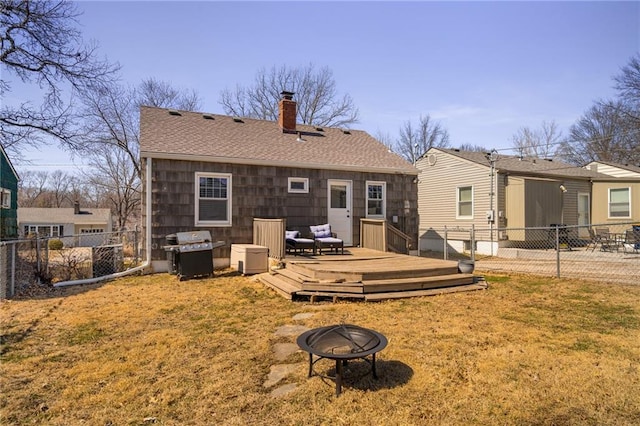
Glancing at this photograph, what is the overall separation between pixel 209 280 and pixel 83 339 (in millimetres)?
4251

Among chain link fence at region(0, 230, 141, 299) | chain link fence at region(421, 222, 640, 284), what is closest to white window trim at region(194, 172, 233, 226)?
chain link fence at region(0, 230, 141, 299)

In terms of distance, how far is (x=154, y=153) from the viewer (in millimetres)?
9555

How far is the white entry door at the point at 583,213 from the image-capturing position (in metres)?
17.6

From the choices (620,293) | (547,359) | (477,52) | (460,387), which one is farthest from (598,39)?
Answer: (460,387)

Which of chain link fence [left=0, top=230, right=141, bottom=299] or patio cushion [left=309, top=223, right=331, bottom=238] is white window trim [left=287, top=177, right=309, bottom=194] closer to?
patio cushion [left=309, top=223, right=331, bottom=238]

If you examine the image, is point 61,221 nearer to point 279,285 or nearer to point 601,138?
point 279,285

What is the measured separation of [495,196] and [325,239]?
8.91 metres

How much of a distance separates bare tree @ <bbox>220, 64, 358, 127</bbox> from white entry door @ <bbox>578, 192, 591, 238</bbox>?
1560 centimetres

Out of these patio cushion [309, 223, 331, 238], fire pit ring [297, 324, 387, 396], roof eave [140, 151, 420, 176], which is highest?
roof eave [140, 151, 420, 176]

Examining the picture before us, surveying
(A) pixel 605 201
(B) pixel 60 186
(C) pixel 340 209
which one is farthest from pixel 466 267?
(B) pixel 60 186

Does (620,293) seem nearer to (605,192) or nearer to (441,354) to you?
(441,354)

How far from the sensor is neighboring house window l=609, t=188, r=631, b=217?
667 inches

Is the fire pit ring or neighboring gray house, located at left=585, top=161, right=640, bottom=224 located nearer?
the fire pit ring

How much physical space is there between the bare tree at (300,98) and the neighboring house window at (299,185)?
666 inches
